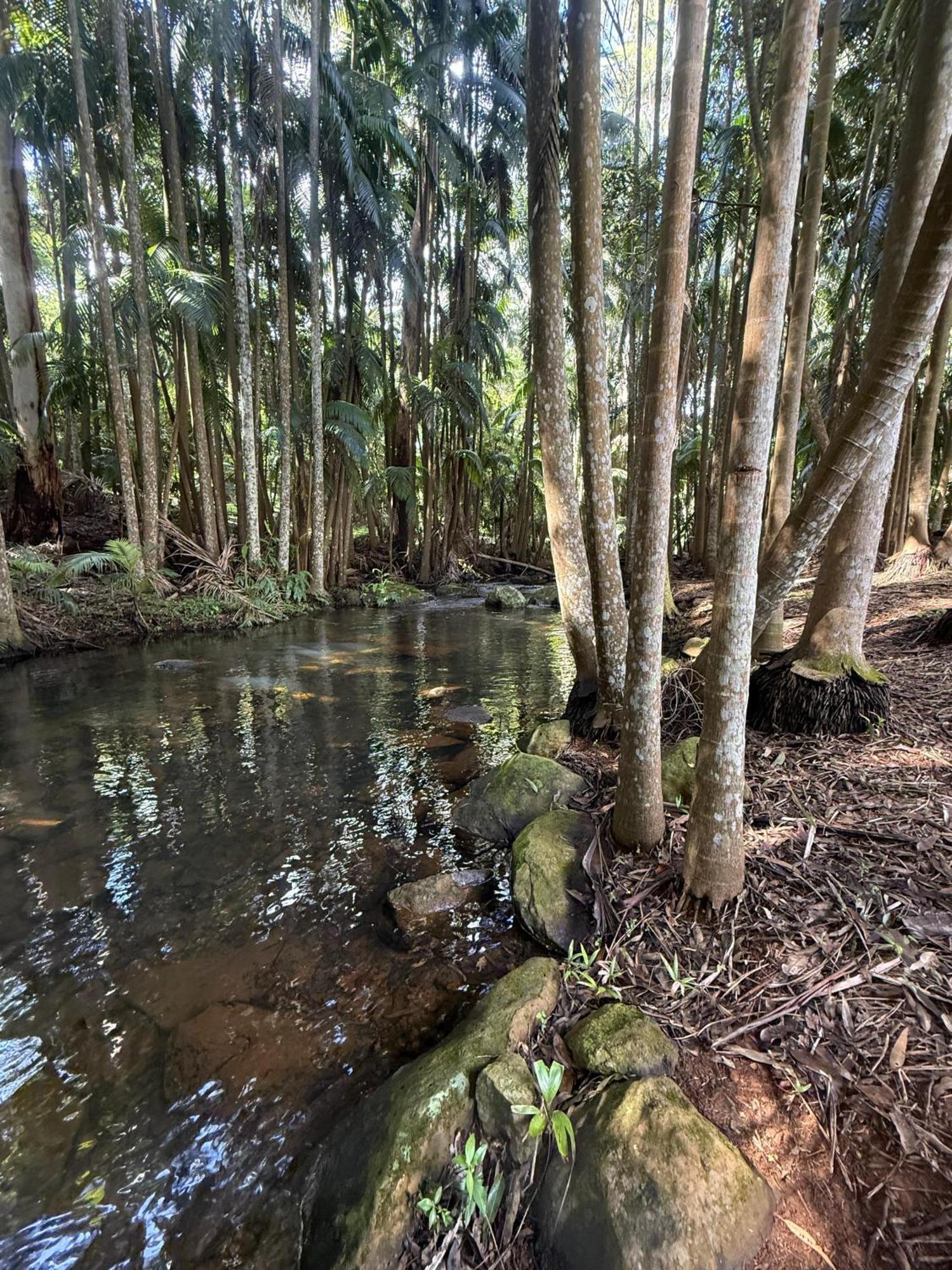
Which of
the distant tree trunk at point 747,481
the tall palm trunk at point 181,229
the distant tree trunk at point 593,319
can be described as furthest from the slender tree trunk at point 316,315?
the distant tree trunk at point 747,481

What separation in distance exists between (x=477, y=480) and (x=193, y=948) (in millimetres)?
17479

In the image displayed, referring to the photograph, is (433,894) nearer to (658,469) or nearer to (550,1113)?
(550,1113)

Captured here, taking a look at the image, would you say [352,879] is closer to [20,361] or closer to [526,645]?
[526,645]

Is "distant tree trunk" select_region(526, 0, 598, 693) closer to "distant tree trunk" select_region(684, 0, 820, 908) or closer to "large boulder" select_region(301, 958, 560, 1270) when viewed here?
"distant tree trunk" select_region(684, 0, 820, 908)

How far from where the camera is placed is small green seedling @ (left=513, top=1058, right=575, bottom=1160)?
1672 millimetres

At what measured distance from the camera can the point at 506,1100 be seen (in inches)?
71.2

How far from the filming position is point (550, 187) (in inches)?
167

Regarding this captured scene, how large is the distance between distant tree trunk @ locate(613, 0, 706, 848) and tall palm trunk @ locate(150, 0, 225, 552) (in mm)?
11311

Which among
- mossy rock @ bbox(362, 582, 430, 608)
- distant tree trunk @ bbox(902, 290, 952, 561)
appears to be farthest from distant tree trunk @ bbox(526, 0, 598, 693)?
mossy rock @ bbox(362, 582, 430, 608)

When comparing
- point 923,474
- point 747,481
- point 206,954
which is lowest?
point 206,954

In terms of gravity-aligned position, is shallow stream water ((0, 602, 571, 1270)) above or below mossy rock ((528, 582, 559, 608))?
below

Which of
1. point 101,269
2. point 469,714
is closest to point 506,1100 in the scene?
point 469,714

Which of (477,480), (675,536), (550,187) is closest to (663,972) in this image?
(550,187)

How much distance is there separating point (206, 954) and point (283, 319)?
13.3 m
